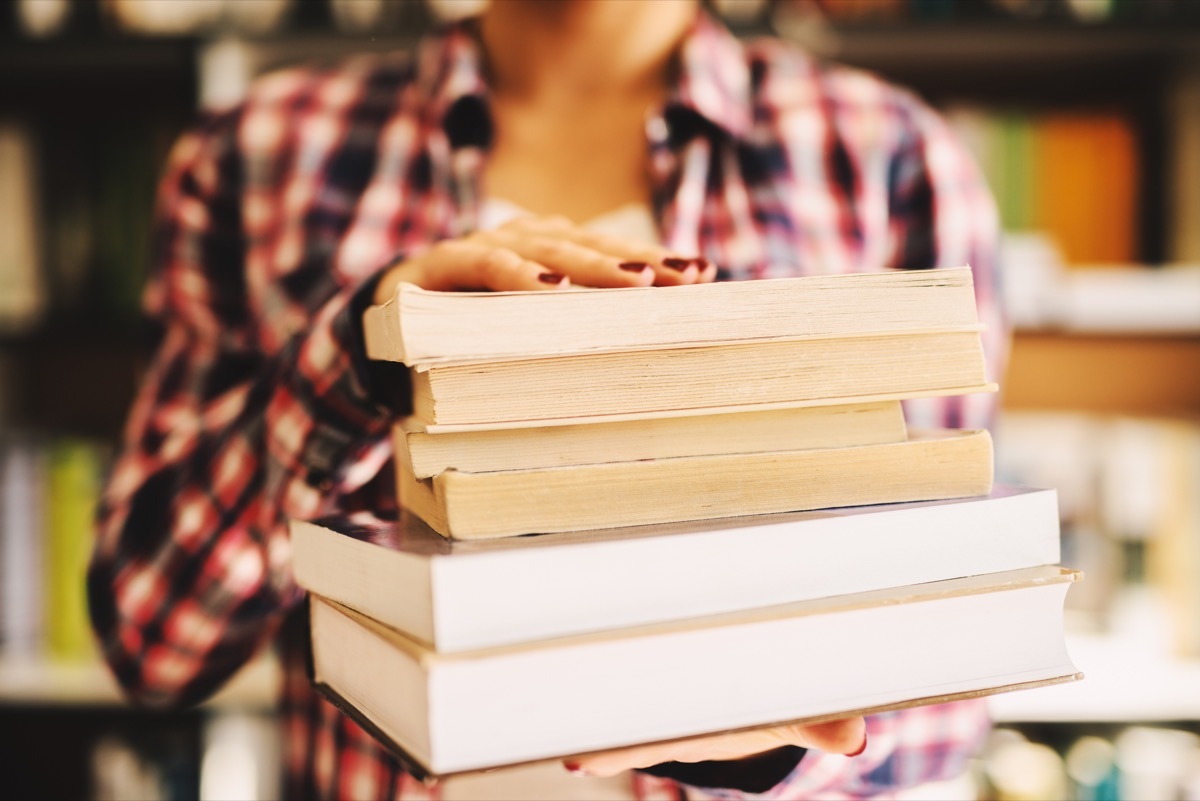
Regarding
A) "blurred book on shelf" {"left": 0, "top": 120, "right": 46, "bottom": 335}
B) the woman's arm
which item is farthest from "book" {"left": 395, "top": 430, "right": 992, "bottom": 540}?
"blurred book on shelf" {"left": 0, "top": 120, "right": 46, "bottom": 335}

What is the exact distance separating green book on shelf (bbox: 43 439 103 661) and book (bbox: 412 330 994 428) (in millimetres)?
991

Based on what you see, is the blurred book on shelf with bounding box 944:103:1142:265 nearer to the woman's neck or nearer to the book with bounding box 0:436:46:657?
the woman's neck

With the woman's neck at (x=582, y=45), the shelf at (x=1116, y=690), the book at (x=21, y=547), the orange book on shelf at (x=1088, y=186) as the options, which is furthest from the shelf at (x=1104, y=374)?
the book at (x=21, y=547)

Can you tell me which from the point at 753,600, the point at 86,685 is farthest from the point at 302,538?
the point at 86,685

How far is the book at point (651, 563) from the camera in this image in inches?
11.8

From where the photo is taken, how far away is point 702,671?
0.33 metres

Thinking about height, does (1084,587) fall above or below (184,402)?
below

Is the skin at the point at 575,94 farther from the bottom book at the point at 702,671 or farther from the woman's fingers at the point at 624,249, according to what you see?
the bottom book at the point at 702,671

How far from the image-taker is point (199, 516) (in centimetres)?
60

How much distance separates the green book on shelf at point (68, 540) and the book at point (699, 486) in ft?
3.18

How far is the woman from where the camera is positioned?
0.61 m

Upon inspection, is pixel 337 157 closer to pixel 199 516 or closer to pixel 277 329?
pixel 277 329

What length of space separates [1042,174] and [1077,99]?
0.65 ft

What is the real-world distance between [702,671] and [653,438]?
0.28 ft
